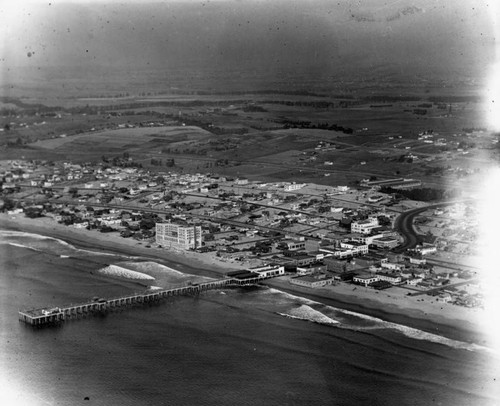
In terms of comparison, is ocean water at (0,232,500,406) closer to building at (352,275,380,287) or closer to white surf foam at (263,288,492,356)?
white surf foam at (263,288,492,356)

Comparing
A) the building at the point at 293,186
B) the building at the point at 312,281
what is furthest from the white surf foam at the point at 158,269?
the building at the point at 293,186

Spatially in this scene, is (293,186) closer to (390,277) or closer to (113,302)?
(390,277)

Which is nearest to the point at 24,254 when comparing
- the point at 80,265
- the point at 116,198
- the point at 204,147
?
the point at 80,265

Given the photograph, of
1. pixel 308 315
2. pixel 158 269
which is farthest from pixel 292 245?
pixel 308 315

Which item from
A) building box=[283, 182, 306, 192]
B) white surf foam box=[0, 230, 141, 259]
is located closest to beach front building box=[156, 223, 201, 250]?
white surf foam box=[0, 230, 141, 259]

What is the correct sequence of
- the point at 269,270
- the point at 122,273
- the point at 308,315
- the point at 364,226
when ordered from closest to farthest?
1. the point at 308,315
2. the point at 269,270
3. the point at 122,273
4. the point at 364,226
